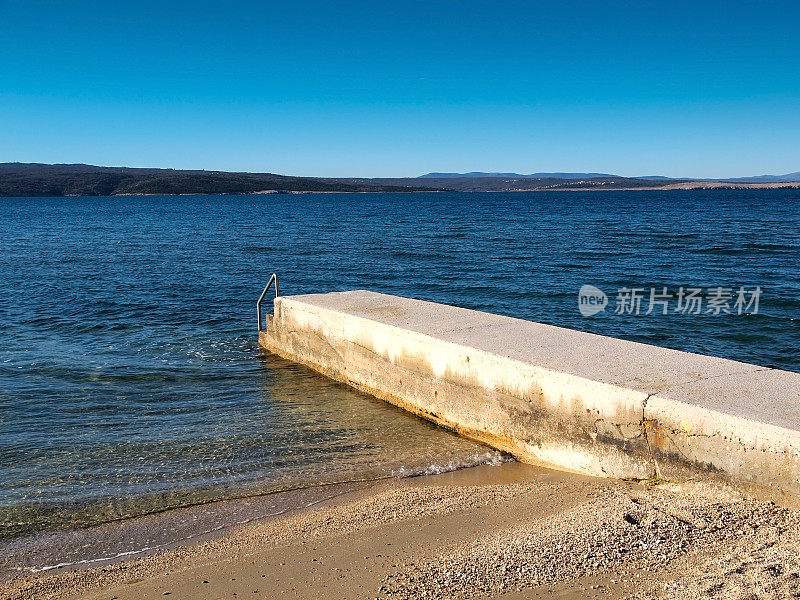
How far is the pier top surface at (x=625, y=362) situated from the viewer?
564cm

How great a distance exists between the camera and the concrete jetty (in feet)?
17.4

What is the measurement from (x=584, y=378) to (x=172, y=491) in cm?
388

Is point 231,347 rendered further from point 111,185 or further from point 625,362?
point 111,185

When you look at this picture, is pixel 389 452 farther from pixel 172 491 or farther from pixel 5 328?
pixel 5 328

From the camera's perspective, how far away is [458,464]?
6.85 metres

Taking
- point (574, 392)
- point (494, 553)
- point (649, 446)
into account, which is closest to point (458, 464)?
point (574, 392)

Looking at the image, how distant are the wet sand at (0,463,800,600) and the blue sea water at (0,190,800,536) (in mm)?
1126

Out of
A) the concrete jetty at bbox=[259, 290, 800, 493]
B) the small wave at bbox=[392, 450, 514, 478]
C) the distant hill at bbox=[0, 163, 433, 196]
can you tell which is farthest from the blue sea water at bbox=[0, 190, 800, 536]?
the distant hill at bbox=[0, 163, 433, 196]

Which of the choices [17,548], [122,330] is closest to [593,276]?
[122,330]

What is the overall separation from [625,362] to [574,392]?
842mm

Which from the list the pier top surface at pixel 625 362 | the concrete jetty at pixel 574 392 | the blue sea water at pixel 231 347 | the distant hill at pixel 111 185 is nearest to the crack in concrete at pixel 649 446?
the concrete jetty at pixel 574 392

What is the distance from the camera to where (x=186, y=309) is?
1648 cm

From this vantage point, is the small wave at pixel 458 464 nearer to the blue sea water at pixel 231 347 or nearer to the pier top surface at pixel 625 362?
the blue sea water at pixel 231 347

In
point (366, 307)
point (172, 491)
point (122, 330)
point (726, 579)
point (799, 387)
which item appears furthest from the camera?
point (122, 330)
